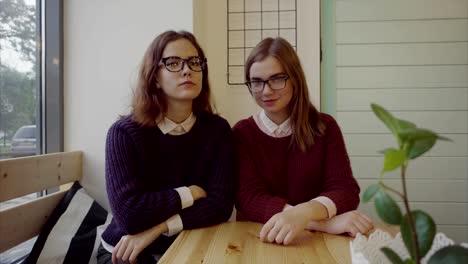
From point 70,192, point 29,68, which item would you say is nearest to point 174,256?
point 70,192

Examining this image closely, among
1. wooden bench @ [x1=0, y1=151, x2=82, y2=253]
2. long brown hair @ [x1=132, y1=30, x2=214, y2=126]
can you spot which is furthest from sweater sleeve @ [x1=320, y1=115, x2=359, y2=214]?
wooden bench @ [x1=0, y1=151, x2=82, y2=253]

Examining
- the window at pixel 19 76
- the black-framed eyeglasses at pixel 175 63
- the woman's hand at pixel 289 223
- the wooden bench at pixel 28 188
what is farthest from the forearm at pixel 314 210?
the window at pixel 19 76

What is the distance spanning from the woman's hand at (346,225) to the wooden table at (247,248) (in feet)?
0.07

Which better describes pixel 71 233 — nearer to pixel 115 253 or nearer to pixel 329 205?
pixel 115 253

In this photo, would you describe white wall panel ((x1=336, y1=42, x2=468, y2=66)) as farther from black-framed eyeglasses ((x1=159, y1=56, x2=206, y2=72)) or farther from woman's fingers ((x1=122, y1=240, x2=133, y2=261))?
woman's fingers ((x1=122, y1=240, x2=133, y2=261))

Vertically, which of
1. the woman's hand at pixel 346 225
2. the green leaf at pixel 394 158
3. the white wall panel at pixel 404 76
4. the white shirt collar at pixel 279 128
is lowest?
the woman's hand at pixel 346 225

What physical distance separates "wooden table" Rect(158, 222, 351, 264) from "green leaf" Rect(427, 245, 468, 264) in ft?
1.27

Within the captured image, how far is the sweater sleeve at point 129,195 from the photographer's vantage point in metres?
0.95

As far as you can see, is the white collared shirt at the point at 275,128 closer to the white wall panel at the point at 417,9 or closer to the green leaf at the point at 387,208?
the green leaf at the point at 387,208

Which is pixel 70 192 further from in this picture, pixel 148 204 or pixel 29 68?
pixel 148 204

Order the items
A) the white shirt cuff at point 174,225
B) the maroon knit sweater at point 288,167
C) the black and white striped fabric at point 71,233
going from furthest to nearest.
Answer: the black and white striped fabric at point 71,233 < the maroon knit sweater at point 288,167 < the white shirt cuff at point 174,225

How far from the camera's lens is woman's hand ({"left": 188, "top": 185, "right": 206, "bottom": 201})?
1036mm

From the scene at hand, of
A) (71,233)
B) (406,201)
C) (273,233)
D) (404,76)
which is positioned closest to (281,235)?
(273,233)

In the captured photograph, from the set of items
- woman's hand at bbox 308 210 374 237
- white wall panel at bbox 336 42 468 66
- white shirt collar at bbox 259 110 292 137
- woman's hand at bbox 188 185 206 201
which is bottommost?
woman's hand at bbox 308 210 374 237
